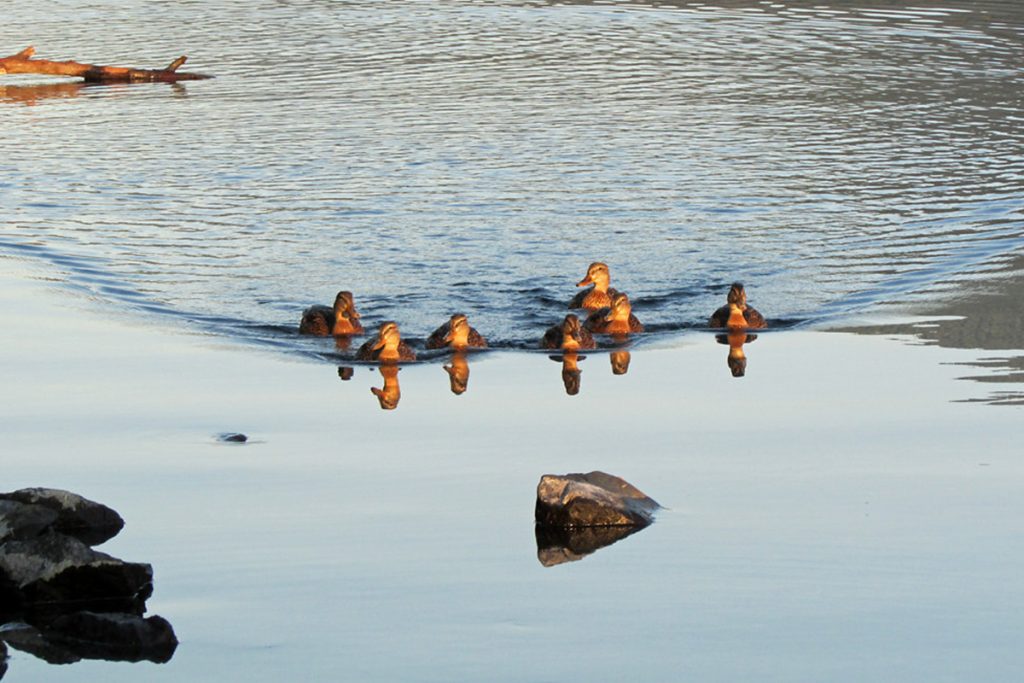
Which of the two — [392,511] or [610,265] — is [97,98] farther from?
[392,511]

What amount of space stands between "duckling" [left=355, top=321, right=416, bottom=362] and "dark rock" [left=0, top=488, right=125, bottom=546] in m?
5.47

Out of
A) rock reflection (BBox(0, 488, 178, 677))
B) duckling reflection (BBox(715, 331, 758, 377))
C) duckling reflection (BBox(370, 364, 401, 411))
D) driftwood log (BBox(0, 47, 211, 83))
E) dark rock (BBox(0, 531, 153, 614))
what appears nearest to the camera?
rock reflection (BBox(0, 488, 178, 677))

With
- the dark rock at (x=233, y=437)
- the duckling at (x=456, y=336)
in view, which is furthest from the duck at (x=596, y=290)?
the dark rock at (x=233, y=437)

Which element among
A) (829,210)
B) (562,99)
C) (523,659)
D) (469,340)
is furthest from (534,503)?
(562,99)

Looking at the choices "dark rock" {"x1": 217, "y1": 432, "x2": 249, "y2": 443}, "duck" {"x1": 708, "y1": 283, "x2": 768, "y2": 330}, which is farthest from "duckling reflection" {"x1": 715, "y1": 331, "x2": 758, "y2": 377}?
"dark rock" {"x1": 217, "y1": 432, "x2": 249, "y2": 443}

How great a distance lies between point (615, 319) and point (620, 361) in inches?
29.6

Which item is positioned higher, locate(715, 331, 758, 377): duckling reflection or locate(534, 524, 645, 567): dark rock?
locate(534, 524, 645, 567): dark rock

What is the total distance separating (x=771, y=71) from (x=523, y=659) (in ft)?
85.2

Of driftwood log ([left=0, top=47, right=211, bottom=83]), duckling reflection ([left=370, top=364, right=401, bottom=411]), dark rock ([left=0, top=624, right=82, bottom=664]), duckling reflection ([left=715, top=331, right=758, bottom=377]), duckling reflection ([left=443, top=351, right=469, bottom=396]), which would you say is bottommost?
duckling reflection ([left=370, top=364, right=401, bottom=411])

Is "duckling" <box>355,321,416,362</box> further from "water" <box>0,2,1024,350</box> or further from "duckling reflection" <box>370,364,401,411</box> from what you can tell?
"water" <box>0,2,1024,350</box>

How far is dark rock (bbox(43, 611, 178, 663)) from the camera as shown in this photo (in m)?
9.73

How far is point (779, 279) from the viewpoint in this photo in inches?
796

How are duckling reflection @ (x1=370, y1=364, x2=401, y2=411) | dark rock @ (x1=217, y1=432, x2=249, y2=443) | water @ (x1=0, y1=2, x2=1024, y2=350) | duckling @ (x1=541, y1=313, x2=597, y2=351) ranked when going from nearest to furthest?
dark rock @ (x1=217, y1=432, x2=249, y2=443)
duckling reflection @ (x1=370, y1=364, x2=401, y2=411)
duckling @ (x1=541, y1=313, x2=597, y2=351)
water @ (x1=0, y1=2, x2=1024, y2=350)

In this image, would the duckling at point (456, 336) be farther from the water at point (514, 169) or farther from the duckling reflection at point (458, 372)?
the water at point (514, 169)
